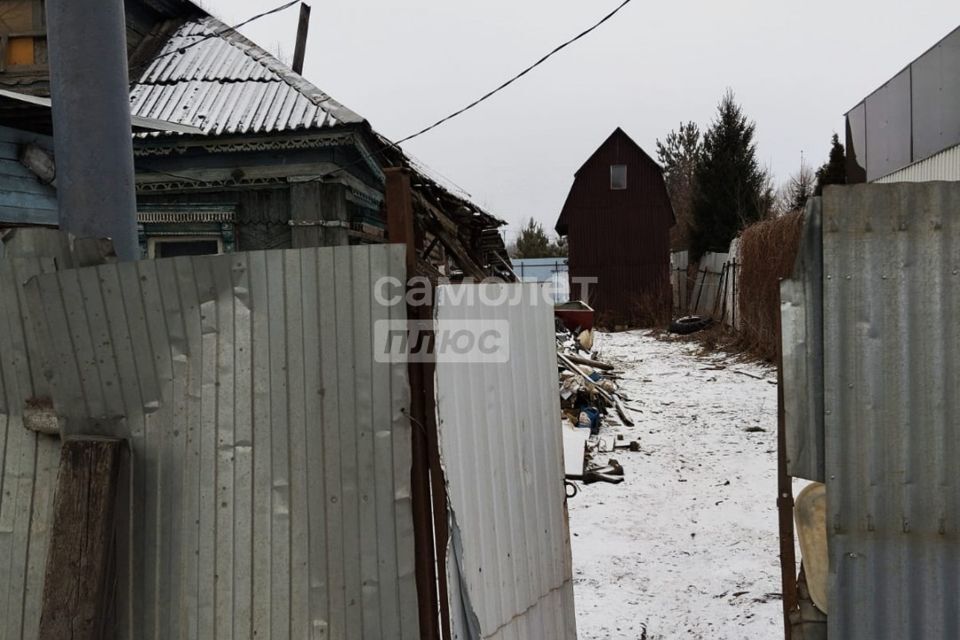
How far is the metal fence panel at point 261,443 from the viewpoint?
7.20 feet

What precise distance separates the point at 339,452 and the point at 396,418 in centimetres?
24

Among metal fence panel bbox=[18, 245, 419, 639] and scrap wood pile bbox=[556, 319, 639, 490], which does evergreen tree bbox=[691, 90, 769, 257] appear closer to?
scrap wood pile bbox=[556, 319, 639, 490]

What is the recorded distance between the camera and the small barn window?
27375mm

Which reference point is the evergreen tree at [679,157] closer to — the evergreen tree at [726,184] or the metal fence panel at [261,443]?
the evergreen tree at [726,184]

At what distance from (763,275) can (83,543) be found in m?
14.0

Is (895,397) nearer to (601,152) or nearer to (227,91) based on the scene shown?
(227,91)

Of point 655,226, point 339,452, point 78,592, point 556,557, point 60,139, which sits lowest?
point 556,557

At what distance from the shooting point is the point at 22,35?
7.68 meters

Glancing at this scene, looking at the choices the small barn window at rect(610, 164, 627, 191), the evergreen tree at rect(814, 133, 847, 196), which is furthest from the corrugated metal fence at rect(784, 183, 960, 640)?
the evergreen tree at rect(814, 133, 847, 196)

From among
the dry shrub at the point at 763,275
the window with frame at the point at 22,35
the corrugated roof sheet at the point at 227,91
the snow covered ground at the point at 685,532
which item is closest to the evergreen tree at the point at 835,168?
the dry shrub at the point at 763,275

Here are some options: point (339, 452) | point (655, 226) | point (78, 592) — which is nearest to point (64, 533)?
point (78, 592)

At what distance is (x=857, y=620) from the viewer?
86.5 inches

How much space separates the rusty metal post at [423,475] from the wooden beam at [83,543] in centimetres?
112

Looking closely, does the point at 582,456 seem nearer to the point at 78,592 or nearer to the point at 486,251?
the point at 78,592
